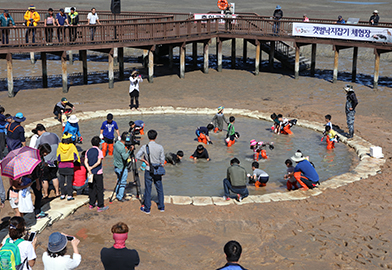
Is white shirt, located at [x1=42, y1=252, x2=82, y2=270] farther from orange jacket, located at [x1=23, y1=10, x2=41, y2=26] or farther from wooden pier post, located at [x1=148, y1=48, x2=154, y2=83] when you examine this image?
orange jacket, located at [x1=23, y1=10, x2=41, y2=26]

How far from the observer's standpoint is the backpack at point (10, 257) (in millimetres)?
5680

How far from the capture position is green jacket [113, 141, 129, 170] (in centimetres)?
1017

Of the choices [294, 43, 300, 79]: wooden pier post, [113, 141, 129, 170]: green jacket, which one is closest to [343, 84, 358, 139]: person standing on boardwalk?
[113, 141, 129, 170]: green jacket

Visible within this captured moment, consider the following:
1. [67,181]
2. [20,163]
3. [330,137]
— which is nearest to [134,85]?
[330,137]

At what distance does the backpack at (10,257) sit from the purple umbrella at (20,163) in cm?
248

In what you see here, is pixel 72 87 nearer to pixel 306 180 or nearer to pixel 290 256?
pixel 306 180

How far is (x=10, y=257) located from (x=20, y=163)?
2.89m

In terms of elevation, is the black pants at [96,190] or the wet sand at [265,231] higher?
the black pants at [96,190]

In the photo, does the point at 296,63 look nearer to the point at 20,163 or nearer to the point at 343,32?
the point at 343,32

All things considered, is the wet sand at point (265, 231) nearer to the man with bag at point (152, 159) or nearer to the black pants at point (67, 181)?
the black pants at point (67, 181)

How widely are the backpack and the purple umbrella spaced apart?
2.48m

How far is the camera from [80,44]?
76.3 feet

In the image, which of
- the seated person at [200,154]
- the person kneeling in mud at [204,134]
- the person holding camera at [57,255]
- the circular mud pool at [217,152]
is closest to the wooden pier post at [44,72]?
the circular mud pool at [217,152]

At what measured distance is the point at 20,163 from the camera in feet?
27.2
